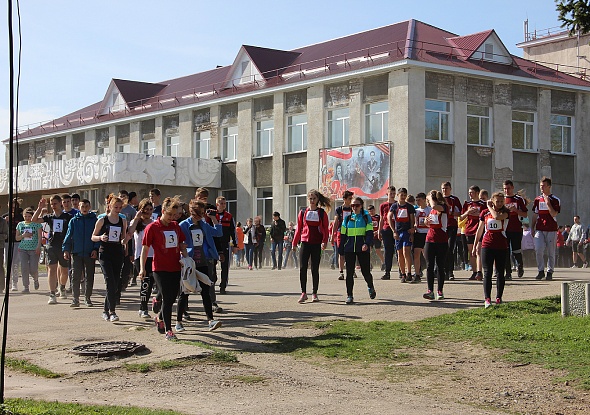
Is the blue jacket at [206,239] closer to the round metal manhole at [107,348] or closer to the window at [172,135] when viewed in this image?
the round metal manhole at [107,348]

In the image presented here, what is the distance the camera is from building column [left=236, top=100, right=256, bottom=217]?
45562 millimetres

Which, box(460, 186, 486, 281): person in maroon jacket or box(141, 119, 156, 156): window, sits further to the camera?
box(141, 119, 156, 156): window

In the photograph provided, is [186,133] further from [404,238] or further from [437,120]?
[404,238]

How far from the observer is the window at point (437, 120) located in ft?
125

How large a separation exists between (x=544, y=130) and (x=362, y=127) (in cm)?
892

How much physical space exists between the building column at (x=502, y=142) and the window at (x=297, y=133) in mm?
8958

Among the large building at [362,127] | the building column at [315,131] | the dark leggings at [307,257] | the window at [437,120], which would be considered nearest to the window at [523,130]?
the large building at [362,127]

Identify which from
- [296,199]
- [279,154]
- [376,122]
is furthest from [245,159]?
[376,122]

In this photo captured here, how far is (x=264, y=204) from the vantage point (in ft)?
149

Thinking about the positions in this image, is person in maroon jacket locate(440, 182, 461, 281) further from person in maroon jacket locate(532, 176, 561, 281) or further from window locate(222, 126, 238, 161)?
window locate(222, 126, 238, 161)

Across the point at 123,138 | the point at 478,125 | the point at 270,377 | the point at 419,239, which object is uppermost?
the point at 123,138

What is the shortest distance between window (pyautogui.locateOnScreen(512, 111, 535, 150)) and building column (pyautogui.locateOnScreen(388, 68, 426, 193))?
17.6 ft

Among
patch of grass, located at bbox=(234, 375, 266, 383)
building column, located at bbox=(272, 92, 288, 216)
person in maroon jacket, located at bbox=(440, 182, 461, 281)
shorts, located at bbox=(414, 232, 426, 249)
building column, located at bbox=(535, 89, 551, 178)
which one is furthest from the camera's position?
building column, located at bbox=(272, 92, 288, 216)

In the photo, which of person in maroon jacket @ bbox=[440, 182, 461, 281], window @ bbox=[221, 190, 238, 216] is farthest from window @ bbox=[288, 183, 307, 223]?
person in maroon jacket @ bbox=[440, 182, 461, 281]
